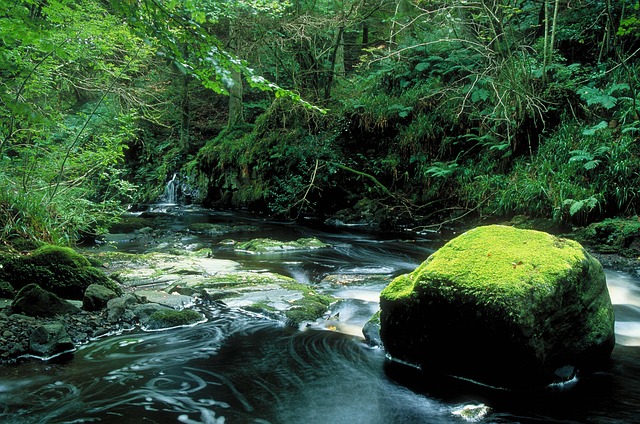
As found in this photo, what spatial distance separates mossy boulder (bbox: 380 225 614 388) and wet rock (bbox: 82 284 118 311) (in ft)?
10.2

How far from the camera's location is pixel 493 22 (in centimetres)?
1127

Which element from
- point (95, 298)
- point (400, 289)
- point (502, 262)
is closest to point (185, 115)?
point (95, 298)

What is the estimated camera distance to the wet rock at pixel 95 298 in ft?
16.5

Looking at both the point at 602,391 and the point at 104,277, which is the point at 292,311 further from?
the point at 602,391

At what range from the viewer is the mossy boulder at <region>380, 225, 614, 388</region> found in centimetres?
338

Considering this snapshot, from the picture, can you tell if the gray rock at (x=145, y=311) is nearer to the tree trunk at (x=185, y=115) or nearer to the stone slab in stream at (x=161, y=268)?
the stone slab in stream at (x=161, y=268)

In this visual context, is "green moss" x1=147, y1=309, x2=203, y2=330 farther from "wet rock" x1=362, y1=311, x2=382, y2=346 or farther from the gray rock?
"wet rock" x1=362, y1=311, x2=382, y2=346

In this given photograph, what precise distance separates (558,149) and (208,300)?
8.67 metres

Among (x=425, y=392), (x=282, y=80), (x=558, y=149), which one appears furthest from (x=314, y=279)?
(x=282, y=80)

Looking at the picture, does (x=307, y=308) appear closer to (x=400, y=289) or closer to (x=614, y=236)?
Result: (x=400, y=289)

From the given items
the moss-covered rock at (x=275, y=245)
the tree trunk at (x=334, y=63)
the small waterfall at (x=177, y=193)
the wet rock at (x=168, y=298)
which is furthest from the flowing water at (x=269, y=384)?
the small waterfall at (x=177, y=193)

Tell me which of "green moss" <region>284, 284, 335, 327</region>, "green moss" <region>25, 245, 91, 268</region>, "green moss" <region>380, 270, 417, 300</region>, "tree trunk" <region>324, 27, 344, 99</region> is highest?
"tree trunk" <region>324, 27, 344, 99</region>

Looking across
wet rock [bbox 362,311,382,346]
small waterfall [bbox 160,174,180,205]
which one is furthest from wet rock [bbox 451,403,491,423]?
small waterfall [bbox 160,174,180,205]

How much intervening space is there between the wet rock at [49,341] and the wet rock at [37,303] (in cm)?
42
